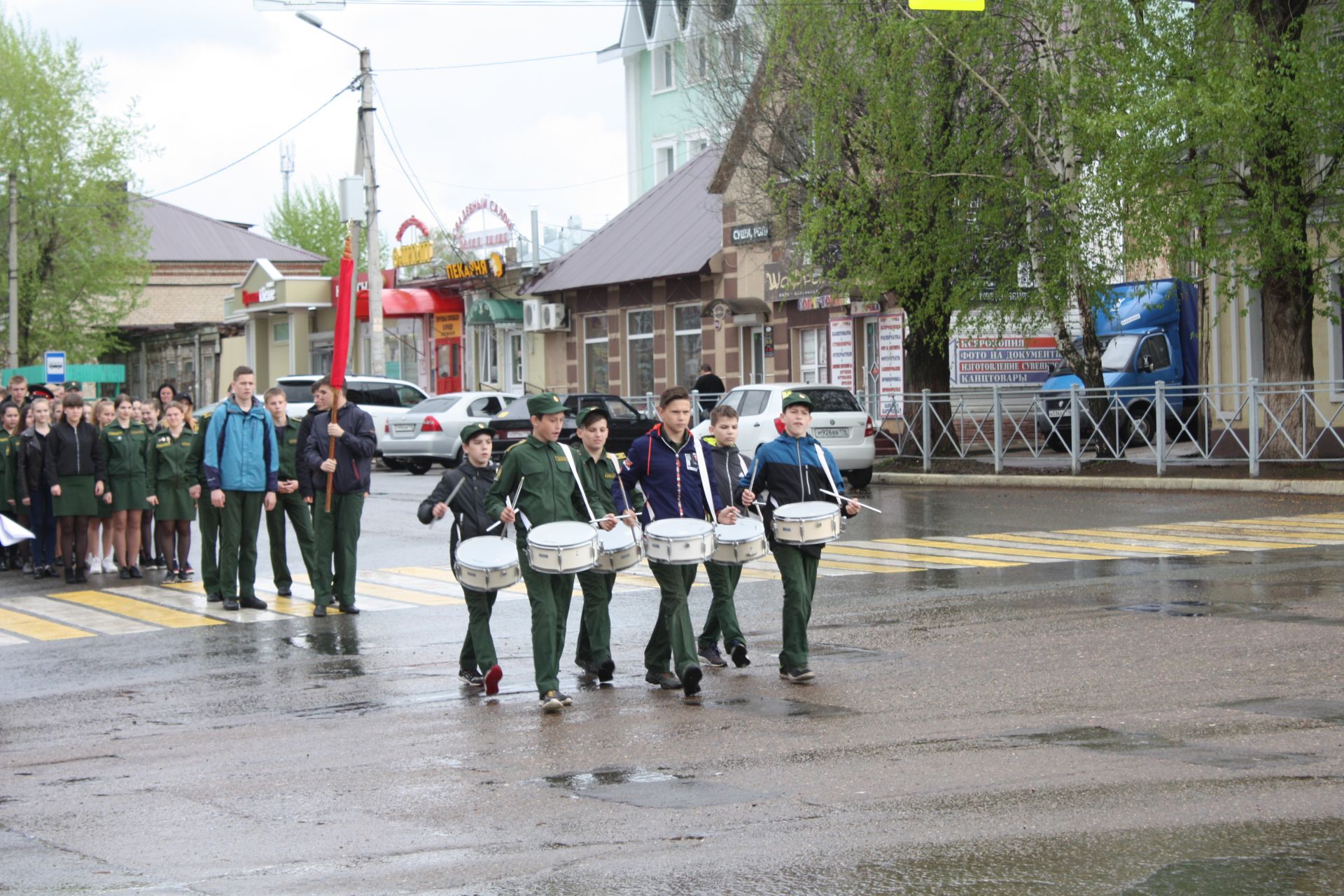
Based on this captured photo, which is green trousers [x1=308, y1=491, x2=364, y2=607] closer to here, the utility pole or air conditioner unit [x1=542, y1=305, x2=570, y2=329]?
air conditioner unit [x1=542, y1=305, x2=570, y2=329]

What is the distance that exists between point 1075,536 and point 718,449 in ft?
28.1

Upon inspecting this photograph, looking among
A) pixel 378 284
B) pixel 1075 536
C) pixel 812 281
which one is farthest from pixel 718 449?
pixel 378 284

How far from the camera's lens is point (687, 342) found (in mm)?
41781

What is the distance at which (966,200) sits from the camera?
2802 cm

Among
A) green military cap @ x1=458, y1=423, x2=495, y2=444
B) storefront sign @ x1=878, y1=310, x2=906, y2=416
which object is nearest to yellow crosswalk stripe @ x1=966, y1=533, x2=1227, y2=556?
green military cap @ x1=458, y1=423, x2=495, y2=444

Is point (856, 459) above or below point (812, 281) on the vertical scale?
below

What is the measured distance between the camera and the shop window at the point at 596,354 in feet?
147

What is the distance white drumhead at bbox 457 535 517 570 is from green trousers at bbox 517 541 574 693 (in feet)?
0.23

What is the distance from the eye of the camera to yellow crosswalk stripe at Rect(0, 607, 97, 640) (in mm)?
12828

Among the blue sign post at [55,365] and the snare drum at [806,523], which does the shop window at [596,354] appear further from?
the snare drum at [806,523]

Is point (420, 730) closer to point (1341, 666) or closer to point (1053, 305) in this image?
point (1341, 666)

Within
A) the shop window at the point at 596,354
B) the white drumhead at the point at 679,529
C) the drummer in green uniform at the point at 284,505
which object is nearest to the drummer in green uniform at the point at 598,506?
the white drumhead at the point at 679,529

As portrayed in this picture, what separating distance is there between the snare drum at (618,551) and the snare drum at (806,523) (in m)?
0.86

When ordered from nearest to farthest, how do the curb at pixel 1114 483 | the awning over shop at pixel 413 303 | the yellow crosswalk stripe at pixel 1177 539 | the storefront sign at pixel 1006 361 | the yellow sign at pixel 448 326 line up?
1. the yellow crosswalk stripe at pixel 1177 539
2. the curb at pixel 1114 483
3. the storefront sign at pixel 1006 361
4. the awning over shop at pixel 413 303
5. the yellow sign at pixel 448 326
